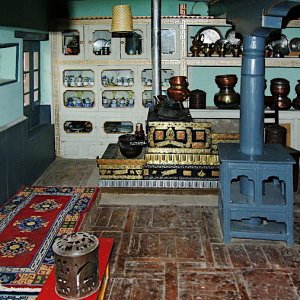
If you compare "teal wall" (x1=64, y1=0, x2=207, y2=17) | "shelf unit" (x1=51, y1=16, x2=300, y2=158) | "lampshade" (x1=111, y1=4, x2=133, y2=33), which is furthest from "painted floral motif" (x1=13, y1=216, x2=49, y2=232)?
"teal wall" (x1=64, y1=0, x2=207, y2=17)

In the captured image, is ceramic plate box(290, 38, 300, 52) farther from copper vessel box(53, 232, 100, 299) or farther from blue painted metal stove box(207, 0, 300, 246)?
copper vessel box(53, 232, 100, 299)

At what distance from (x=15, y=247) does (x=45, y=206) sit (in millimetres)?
1150

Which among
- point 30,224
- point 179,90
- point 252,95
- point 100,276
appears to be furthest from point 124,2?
point 100,276

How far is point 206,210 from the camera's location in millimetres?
5602

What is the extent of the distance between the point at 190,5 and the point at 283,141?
2868 mm

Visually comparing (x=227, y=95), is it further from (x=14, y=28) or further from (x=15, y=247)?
(x=15, y=247)

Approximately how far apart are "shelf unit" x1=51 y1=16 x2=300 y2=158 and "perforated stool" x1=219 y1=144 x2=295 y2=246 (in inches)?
122

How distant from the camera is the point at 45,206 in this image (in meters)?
5.47

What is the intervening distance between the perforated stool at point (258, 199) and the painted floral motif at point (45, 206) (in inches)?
77.7

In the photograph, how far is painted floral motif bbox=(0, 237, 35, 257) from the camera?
4.22 metres

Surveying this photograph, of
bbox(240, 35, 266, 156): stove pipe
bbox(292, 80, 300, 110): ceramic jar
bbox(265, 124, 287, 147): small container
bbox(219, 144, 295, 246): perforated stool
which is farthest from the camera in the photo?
bbox(292, 80, 300, 110): ceramic jar

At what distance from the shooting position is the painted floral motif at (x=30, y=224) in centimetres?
479

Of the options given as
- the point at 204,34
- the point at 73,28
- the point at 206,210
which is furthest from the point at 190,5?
the point at 206,210

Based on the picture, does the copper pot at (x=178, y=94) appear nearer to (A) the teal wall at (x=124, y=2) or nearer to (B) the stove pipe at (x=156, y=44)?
(B) the stove pipe at (x=156, y=44)
